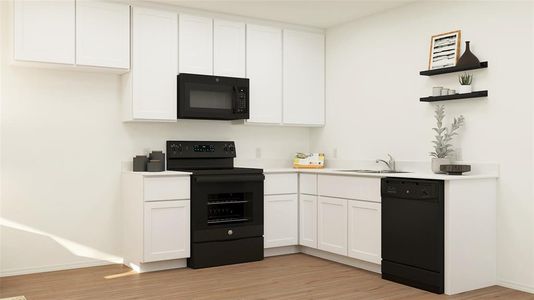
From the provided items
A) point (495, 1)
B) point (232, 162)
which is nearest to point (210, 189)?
point (232, 162)

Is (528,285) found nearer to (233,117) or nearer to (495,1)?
(495,1)

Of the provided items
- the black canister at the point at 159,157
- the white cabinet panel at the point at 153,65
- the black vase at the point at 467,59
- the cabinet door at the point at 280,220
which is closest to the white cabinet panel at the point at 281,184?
the cabinet door at the point at 280,220

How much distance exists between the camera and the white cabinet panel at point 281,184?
531 cm

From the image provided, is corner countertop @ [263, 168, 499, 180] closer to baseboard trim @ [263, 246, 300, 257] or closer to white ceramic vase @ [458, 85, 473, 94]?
white ceramic vase @ [458, 85, 473, 94]

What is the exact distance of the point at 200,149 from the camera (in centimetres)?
536

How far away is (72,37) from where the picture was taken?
14.8ft

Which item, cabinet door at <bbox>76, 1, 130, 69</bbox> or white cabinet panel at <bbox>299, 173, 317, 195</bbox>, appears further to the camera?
white cabinet panel at <bbox>299, 173, 317, 195</bbox>

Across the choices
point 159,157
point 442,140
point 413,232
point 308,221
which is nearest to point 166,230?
point 159,157

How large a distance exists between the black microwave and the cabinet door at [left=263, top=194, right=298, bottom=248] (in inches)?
36.8

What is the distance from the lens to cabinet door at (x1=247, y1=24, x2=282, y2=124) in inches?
217

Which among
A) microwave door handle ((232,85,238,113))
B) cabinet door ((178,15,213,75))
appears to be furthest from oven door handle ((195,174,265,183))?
cabinet door ((178,15,213,75))

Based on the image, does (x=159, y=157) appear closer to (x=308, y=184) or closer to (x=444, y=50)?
(x=308, y=184)

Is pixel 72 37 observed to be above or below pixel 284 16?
Answer: below

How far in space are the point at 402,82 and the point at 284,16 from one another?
140cm
